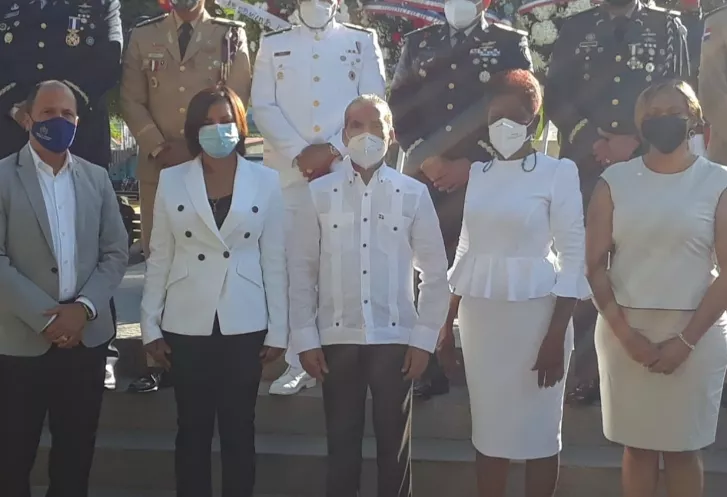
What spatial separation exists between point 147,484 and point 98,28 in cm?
232

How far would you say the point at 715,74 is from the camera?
4363 millimetres

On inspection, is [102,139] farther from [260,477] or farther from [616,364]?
[616,364]

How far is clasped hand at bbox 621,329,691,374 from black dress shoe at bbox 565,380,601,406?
1171 mm

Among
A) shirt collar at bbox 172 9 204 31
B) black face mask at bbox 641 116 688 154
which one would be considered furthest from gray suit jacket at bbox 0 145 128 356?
black face mask at bbox 641 116 688 154

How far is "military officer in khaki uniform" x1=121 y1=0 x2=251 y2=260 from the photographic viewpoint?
14.8 ft

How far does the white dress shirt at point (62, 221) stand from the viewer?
11.3 ft

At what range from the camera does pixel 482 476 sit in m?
3.42

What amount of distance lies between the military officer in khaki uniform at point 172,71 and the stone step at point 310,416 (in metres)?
0.85

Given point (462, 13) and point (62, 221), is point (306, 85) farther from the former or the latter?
point (62, 221)

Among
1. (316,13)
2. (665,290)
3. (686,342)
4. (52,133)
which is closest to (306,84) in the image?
(316,13)

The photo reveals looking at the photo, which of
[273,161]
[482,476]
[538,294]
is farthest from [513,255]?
[273,161]

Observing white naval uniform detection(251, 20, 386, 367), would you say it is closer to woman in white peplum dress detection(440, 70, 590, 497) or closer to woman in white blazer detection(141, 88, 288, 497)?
woman in white blazer detection(141, 88, 288, 497)

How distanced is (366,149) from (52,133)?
1217mm

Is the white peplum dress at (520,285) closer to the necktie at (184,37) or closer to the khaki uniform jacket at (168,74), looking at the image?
the khaki uniform jacket at (168,74)
